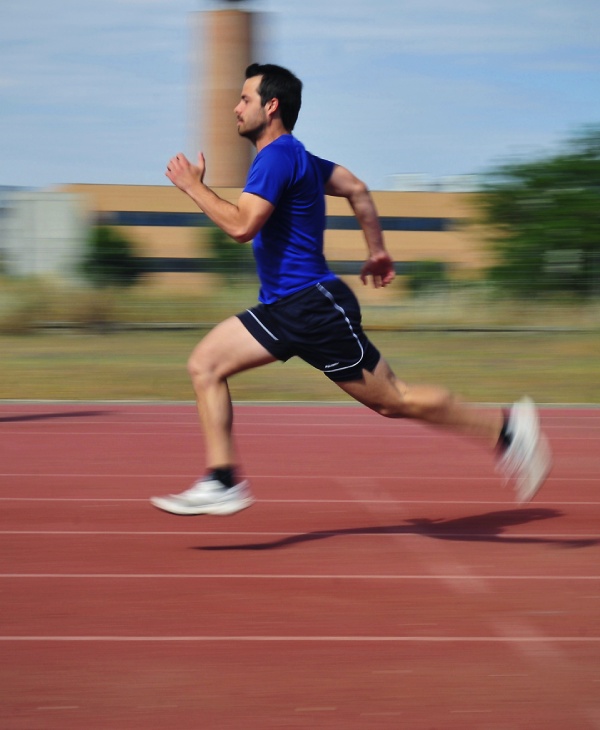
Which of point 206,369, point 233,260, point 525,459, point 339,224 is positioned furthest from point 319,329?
point 339,224

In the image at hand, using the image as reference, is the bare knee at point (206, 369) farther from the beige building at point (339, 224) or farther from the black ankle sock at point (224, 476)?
the beige building at point (339, 224)

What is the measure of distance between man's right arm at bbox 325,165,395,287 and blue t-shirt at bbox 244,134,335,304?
226 millimetres

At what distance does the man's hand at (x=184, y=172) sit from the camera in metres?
4.62

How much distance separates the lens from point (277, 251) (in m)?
4.85

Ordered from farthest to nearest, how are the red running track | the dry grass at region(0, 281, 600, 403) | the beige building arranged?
1. the beige building
2. the dry grass at region(0, 281, 600, 403)
3. the red running track

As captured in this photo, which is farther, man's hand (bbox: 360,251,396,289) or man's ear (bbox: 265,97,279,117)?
man's hand (bbox: 360,251,396,289)

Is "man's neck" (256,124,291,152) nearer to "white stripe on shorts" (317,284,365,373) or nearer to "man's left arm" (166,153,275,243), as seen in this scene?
"man's left arm" (166,153,275,243)

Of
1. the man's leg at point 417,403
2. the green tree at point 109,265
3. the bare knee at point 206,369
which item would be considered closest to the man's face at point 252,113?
the bare knee at point 206,369

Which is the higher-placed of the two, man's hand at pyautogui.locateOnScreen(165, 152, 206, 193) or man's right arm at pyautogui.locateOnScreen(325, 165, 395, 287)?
man's hand at pyautogui.locateOnScreen(165, 152, 206, 193)

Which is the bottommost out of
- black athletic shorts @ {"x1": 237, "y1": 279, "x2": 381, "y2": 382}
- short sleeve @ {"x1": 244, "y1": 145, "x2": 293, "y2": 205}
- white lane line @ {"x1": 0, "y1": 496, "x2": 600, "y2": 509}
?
white lane line @ {"x1": 0, "y1": 496, "x2": 600, "y2": 509}

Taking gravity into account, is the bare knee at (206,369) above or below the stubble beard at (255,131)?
below

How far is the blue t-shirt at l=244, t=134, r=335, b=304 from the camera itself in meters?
4.78

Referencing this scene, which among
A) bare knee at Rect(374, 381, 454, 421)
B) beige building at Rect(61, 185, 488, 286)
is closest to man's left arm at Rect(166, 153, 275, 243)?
bare knee at Rect(374, 381, 454, 421)

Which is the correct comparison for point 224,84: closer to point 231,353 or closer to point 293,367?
point 293,367
